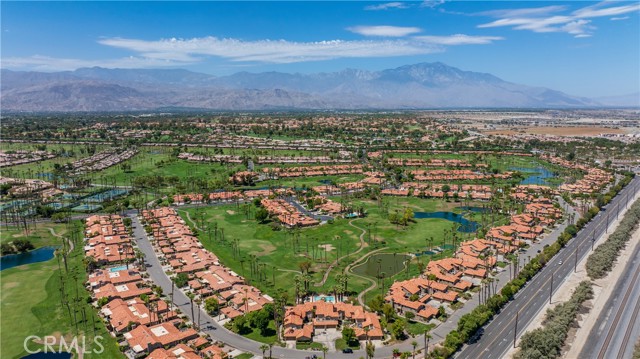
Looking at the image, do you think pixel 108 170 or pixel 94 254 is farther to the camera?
pixel 108 170

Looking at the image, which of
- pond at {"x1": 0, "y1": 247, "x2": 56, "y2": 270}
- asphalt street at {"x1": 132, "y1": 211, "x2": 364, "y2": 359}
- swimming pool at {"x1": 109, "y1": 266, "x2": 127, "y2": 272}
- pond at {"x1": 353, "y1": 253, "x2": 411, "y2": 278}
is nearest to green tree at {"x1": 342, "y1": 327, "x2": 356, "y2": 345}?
asphalt street at {"x1": 132, "y1": 211, "x2": 364, "y2": 359}

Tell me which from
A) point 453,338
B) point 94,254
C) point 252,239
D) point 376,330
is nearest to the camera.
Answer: point 453,338

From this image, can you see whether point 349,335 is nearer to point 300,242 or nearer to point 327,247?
point 327,247

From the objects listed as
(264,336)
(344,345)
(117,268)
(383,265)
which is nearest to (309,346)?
(344,345)

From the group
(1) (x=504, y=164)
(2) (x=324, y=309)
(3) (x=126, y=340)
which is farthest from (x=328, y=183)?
(3) (x=126, y=340)

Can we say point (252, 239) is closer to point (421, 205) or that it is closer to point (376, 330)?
point (376, 330)

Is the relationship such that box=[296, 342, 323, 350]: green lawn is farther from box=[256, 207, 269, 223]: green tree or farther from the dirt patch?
box=[256, 207, 269, 223]: green tree
